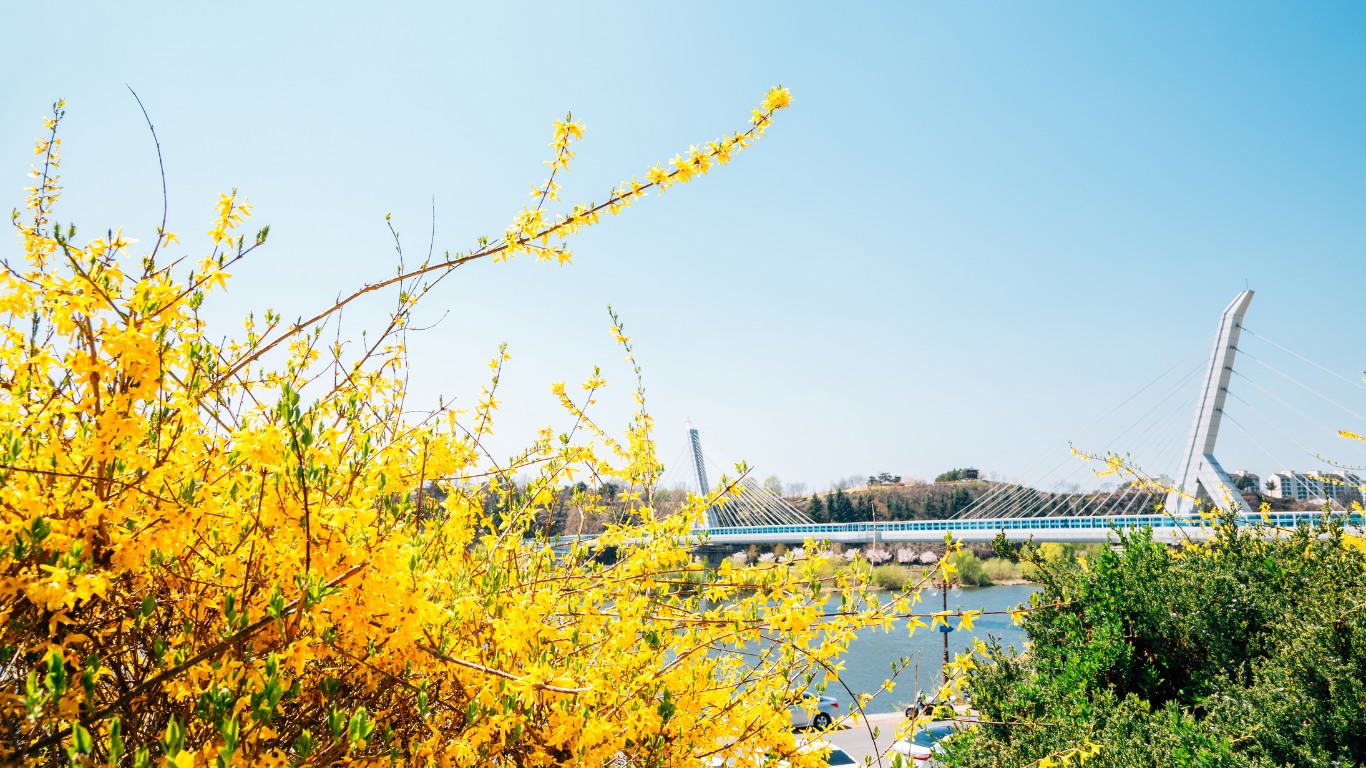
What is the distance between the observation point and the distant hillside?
141ft

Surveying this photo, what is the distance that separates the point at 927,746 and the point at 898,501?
124 ft

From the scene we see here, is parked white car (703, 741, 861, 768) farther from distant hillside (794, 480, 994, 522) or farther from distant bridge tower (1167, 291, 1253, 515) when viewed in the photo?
distant hillside (794, 480, 994, 522)

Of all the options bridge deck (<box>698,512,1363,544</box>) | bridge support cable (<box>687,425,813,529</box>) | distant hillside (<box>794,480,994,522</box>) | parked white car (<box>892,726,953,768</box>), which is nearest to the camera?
parked white car (<box>892,726,953,768</box>)

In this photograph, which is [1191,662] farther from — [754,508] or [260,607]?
[754,508]

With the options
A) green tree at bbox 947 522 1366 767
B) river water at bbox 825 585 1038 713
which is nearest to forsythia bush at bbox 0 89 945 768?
green tree at bbox 947 522 1366 767

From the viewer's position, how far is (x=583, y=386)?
3.23 meters

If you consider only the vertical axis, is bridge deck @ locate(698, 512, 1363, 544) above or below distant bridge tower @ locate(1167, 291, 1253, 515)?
below

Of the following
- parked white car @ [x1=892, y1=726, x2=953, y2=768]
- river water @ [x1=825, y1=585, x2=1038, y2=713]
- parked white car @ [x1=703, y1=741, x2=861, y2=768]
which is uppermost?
parked white car @ [x1=703, y1=741, x2=861, y2=768]

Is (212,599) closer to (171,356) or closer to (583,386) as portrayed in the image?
(171,356)

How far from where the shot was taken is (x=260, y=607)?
1.40 meters

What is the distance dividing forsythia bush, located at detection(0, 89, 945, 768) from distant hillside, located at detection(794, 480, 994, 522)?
130 ft

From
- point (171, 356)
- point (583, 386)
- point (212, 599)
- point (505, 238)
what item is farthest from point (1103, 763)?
point (171, 356)

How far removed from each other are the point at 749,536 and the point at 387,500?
2614 cm

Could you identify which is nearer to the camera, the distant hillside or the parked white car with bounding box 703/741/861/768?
the parked white car with bounding box 703/741/861/768
